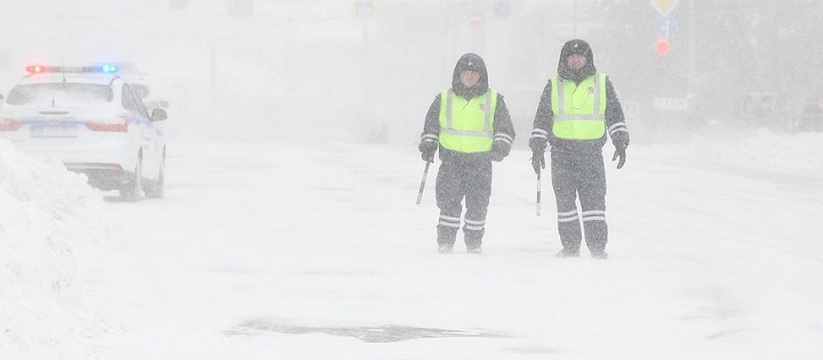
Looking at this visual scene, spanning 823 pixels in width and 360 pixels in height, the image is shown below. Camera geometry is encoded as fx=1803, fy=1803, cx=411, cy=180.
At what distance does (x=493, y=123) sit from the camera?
13.6 metres

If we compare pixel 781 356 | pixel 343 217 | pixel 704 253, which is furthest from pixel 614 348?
pixel 343 217

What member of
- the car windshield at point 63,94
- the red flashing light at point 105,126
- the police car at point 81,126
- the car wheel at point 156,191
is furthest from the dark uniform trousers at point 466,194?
the car wheel at point 156,191

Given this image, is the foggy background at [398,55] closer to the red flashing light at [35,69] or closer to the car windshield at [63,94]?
the red flashing light at [35,69]

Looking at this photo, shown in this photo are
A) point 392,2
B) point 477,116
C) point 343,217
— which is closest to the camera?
point 477,116

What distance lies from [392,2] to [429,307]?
10392 cm

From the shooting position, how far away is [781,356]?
845 centimetres

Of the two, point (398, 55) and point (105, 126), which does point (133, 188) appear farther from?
point (398, 55)

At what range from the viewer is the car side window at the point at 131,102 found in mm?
20391

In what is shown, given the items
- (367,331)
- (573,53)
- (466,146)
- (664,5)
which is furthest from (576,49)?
(664,5)

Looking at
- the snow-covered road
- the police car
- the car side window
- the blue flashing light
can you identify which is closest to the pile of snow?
the snow-covered road

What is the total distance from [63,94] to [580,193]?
8.41m

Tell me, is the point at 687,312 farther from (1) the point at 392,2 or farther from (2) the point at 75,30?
(2) the point at 75,30

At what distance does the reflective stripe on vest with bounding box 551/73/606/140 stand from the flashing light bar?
8.81m

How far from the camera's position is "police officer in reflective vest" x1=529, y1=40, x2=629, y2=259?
13078mm
